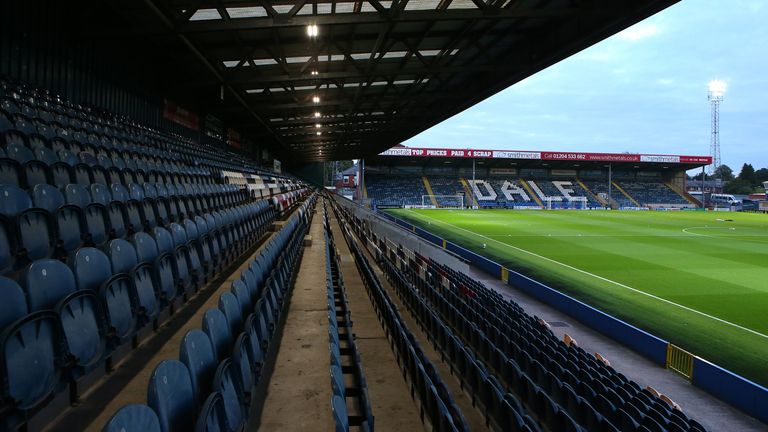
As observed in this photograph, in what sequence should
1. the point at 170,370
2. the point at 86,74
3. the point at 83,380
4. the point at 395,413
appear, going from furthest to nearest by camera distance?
the point at 86,74
the point at 395,413
the point at 83,380
the point at 170,370

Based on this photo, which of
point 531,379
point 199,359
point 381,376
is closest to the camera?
point 199,359

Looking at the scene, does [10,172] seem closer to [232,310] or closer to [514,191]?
[232,310]

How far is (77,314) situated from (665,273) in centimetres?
1789

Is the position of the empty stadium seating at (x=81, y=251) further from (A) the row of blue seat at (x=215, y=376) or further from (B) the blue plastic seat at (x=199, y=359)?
(B) the blue plastic seat at (x=199, y=359)

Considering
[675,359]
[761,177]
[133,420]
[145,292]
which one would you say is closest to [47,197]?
[145,292]

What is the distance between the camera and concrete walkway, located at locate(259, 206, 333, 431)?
2334mm

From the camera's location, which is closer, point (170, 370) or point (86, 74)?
point (170, 370)

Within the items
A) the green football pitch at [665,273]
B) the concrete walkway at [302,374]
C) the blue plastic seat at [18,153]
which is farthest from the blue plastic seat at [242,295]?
the green football pitch at [665,273]

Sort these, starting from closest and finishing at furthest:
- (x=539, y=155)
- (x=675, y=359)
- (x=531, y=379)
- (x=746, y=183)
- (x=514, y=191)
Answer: (x=531, y=379) → (x=675, y=359) → (x=539, y=155) → (x=514, y=191) → (x=746, y=183)

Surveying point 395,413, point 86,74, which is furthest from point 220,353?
point 86,74

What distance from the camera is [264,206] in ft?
33.0

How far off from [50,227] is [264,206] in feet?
21.4

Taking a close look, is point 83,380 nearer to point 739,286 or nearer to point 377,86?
point 377,86

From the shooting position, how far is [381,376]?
3.96 m
